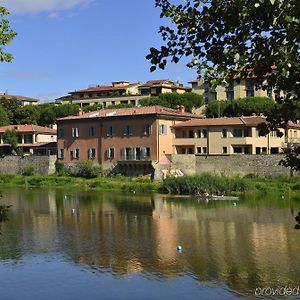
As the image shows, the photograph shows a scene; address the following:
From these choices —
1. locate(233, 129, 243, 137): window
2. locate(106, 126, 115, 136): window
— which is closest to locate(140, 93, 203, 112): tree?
locate(106, 126, 115, 136): window

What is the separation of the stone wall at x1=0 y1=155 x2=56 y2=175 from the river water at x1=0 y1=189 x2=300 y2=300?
22392 millimetres

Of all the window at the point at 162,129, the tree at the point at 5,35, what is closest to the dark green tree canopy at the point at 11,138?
the window at the point at 162,129

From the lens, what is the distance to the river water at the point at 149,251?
20000mm

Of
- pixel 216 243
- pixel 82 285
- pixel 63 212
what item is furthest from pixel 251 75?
pixel 63 212

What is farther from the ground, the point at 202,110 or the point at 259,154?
the point at 202,110

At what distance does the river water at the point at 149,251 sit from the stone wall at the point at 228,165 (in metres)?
9.70

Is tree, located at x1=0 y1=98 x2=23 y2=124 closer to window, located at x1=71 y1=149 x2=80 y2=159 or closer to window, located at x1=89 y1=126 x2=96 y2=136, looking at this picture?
window, located at x1=71 y1=149 x2=80 y2=159

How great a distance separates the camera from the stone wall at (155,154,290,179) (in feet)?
171

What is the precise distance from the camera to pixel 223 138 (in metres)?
56.6

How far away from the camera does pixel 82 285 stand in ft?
67.4

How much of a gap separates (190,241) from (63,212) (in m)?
14.8

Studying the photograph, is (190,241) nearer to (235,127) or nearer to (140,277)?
(140,277)

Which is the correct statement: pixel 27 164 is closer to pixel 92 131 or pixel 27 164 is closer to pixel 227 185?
pixel 92 131

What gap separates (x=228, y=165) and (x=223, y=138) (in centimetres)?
348
